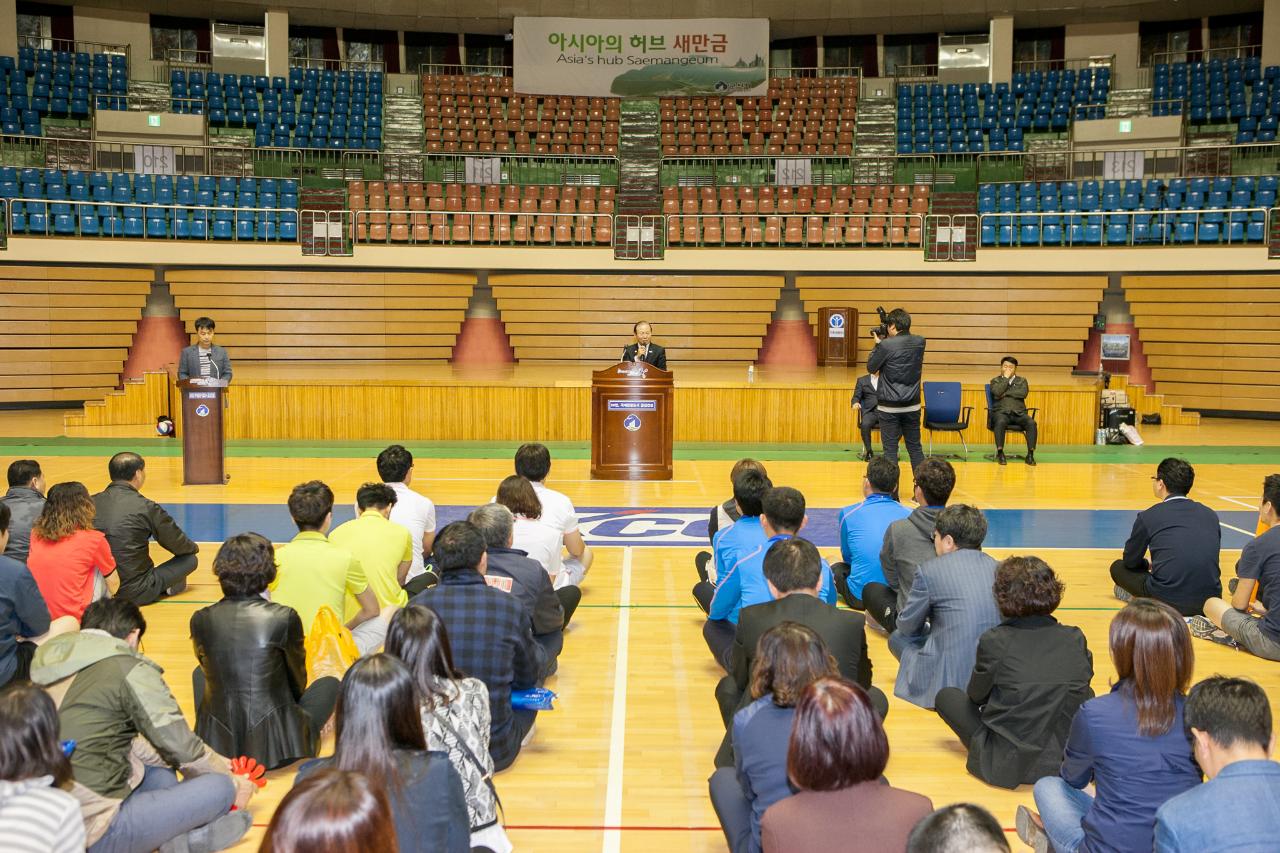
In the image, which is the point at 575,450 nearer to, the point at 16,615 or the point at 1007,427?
the point at 1007,427

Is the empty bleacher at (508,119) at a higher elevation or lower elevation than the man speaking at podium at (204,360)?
higher

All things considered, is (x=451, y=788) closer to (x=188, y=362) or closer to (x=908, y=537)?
(x=908, y=537)

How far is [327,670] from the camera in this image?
4664mm

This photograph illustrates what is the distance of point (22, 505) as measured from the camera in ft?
19.8

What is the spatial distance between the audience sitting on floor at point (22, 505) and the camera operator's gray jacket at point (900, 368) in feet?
22.1

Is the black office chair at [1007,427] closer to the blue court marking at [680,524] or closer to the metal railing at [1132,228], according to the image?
the blue court marking at [680,524]

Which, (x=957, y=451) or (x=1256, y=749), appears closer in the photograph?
(x=1256, y=749)

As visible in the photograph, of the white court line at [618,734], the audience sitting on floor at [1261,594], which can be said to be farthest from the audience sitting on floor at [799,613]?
the audience sitting on floor at [1261,594]

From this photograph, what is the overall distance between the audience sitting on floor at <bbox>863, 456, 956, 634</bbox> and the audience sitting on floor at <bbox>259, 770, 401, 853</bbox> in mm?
3829

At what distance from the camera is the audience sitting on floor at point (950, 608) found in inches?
185

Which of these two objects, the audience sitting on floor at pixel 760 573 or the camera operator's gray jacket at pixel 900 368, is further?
the camera operator's gray jacket at pixel 900 368

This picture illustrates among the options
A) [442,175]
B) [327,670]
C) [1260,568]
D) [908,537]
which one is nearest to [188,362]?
[327,670]

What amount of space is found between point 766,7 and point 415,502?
20109mm

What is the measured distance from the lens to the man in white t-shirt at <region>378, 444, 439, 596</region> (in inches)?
253
